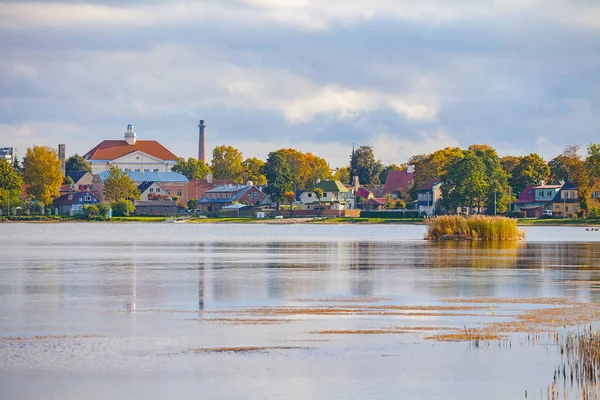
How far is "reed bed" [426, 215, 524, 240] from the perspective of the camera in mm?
74750

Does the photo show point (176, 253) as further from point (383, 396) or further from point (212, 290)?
point (383, 396)

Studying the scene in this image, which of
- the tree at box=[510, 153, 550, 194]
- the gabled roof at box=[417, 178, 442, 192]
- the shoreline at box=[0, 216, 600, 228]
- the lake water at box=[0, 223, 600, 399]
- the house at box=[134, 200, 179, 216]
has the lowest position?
the lake water at box=[0, 223, 600, 399]

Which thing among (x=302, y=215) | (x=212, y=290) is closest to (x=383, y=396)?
(x=212, y=290)

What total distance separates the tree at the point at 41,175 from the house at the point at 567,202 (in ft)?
281

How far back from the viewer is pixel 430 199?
547 ft

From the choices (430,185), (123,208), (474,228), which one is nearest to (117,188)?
(123,208)

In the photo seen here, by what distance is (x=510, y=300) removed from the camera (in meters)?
30.6

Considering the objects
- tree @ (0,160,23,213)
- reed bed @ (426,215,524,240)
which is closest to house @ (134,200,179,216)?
tree @ (0,160,23,213)

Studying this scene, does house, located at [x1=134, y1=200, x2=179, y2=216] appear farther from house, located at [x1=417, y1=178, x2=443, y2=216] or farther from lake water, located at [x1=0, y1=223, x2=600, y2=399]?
lake water, located at [x1=0, y1=223, x2=600, y2=399]

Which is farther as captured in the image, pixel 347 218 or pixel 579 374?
pixel 347 218

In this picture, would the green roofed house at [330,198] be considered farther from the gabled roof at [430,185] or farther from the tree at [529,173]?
the tree at [529,173]

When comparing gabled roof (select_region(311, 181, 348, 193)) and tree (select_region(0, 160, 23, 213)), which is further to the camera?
gabled roof (select_region(311, 181, 348, 193))

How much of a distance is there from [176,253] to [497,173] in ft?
321

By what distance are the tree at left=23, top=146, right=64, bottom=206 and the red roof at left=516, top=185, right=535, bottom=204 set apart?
7998cm
